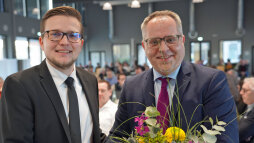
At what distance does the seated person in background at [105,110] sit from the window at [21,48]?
27.1 feet

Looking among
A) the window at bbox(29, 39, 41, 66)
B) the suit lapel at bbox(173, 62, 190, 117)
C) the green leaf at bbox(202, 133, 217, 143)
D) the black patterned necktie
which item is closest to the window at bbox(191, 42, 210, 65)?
the window at bbox(29, 39, 41, 66)

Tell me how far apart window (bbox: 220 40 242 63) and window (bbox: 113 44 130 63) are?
6.35 metres

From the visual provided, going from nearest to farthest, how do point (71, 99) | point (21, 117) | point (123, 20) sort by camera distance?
point (21, 117)
point (71, 99)
point (123, 20)

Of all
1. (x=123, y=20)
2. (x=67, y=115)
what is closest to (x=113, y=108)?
(x=67, y=115)

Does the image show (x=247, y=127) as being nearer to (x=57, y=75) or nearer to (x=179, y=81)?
(x=179, y=81)

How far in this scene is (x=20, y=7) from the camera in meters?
11.6

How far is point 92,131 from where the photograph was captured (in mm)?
1610

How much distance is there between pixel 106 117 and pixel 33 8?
433 inches

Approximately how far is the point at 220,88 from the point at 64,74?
0.97 m

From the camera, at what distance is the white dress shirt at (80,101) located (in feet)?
5.00

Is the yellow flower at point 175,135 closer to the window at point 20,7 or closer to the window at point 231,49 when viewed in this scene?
the window at point 20,7

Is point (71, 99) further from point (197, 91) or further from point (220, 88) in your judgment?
point (220, 88)

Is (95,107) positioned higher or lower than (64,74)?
lower

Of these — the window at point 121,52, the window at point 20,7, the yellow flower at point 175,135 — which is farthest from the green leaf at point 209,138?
the window at point 121,52
